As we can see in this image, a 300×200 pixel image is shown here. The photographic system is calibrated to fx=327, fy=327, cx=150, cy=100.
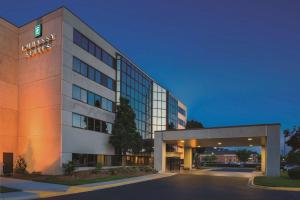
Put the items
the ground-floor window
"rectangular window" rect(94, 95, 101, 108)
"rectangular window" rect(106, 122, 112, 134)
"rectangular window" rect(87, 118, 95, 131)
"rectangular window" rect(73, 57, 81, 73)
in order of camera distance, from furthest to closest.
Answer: "rectangular window" rect(106, 122, 112, 134)
"rectangular window" rect(94, 95, 101, 108)
"rectangular window" rect(87, 118, 95, 131)
"rectangular window" rect(73, 57, 81, 73)
the ground-floor window

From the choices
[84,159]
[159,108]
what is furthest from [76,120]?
[159,108]

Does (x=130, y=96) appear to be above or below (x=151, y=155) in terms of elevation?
above

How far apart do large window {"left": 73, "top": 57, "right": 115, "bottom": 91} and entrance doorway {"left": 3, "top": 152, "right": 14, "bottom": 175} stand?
11.6 m

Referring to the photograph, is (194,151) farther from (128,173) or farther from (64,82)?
(64,82)

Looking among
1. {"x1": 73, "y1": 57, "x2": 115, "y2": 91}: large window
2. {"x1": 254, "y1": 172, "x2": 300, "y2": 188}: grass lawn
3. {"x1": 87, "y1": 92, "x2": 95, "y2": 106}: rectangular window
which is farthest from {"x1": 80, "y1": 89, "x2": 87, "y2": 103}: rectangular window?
{"x1": 254, "y1": 172, "x2": 300, "y2": 188}: grass lawn

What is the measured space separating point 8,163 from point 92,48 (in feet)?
55.1

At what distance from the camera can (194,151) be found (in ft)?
243

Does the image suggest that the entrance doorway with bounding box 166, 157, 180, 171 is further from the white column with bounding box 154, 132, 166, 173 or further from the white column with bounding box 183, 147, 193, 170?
the white column with bounding box 183, 147, 193, 170

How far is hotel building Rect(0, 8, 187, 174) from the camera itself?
34188mm

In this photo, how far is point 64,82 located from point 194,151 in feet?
151

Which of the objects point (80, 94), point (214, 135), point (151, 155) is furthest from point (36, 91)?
point (151, 155)

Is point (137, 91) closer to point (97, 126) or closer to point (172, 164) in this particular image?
point (172, 164)

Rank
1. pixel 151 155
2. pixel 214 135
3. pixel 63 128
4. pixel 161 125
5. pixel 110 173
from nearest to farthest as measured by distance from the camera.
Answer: pixel 63 128 → pixel 110 173 → pixel 214 135 → pixel 151 155 → pixel 161 125

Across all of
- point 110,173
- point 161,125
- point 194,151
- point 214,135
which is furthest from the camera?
point 194,151
